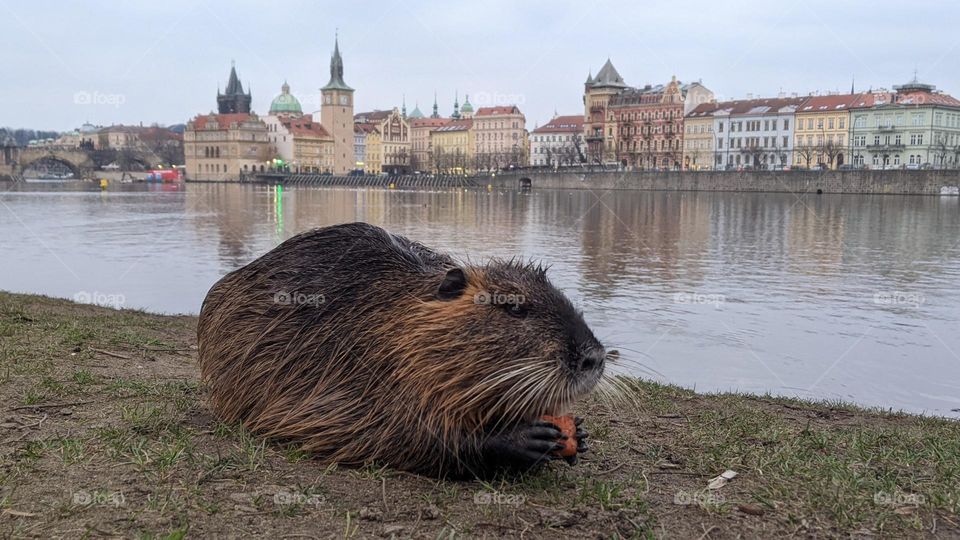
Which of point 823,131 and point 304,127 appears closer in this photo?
point 823,131

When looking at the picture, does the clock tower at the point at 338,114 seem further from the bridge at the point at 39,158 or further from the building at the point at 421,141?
the bridge at the point at 39,158

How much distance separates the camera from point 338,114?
568ft

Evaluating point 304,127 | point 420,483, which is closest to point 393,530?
point 420,483

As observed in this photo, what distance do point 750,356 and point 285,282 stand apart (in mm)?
8835

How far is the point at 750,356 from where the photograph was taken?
1180 cm

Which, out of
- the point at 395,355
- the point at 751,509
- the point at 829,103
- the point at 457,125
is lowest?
the point at 751,509

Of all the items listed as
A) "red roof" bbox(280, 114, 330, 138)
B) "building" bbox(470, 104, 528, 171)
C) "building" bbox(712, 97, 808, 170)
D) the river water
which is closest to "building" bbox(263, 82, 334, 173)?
"red roof" bbox(280, 114, 330, 138)

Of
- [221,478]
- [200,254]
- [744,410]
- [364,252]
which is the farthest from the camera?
[200,254]

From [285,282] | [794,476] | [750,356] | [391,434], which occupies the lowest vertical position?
[750,356]

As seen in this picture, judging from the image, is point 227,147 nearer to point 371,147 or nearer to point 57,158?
point 57,158

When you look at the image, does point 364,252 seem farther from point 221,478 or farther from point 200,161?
point 200,161

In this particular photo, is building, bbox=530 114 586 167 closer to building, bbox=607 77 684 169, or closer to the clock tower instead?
building, bbox=607 77 684 169

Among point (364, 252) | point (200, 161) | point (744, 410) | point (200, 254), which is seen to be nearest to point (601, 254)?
point (200, 254)

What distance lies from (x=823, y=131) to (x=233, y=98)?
12928cm
